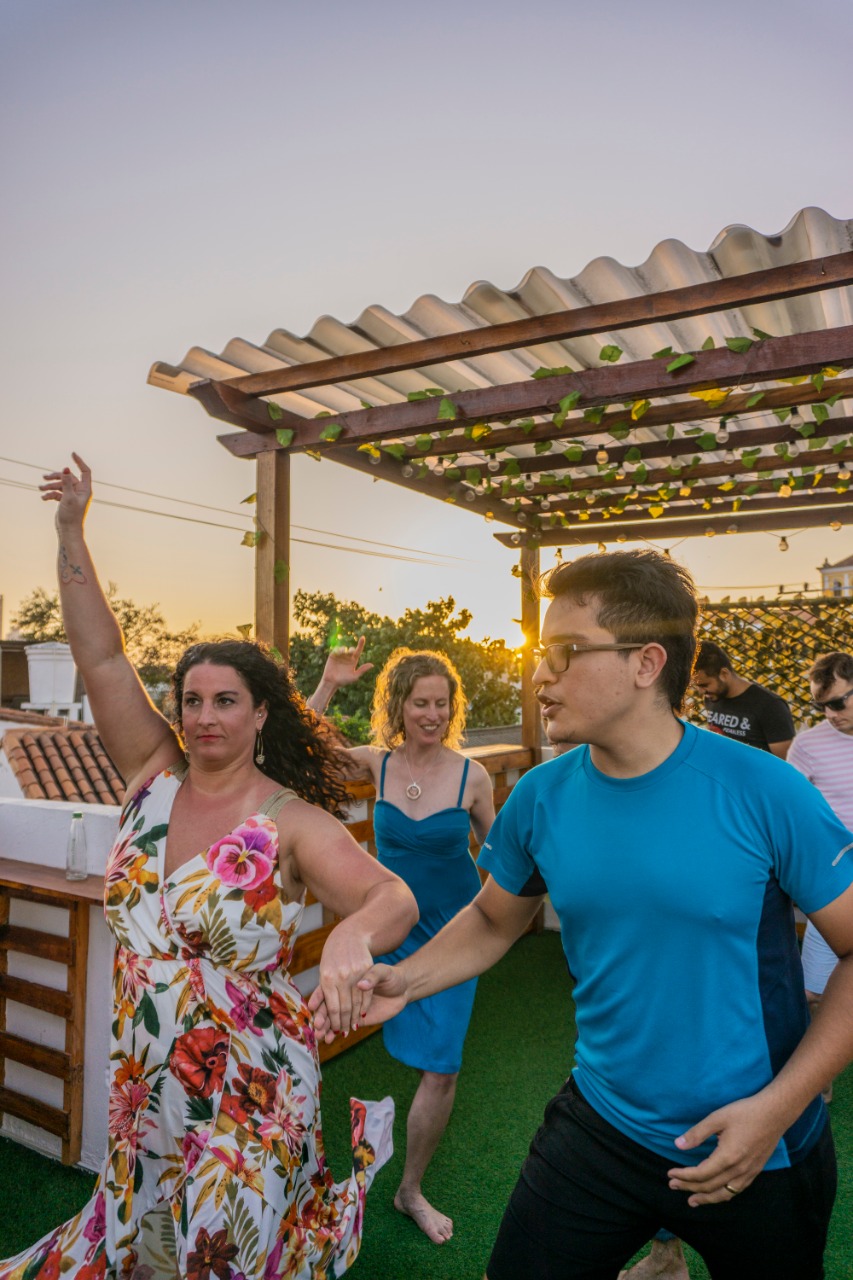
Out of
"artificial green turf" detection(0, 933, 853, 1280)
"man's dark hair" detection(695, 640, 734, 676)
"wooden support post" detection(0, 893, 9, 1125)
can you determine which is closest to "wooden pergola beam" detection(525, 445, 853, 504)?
"man's dark hair" detection(695, 640, 734, 676)

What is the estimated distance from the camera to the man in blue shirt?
52.2 inches

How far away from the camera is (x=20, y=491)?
31359mm

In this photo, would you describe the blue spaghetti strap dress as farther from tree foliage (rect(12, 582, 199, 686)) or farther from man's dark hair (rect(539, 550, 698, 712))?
tree foliage (rect(12, 582, 199, 686))

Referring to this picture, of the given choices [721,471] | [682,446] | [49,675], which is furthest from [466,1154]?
[49,675]

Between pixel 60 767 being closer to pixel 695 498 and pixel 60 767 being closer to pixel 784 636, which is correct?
pixel 695 498

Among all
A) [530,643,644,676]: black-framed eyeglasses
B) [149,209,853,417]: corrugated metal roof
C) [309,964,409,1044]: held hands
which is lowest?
[309,964,409,1044]: held hands

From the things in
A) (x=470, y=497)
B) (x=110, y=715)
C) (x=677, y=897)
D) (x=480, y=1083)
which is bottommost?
(x=480, y=1083)

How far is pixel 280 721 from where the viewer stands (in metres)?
2.12

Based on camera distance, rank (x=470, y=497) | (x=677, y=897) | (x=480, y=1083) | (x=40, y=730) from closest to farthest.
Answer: (x=677, y=897) < (x=480, y=1083) < (x=470, y=497) < (x=40, y=730)

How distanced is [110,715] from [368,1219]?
185 centimetres

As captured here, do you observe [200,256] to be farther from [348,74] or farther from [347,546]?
[347,546]

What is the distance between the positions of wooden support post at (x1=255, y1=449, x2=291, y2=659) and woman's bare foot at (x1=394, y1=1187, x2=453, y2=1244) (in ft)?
6.80

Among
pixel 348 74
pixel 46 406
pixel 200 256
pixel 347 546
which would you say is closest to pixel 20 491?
pixel 347 546

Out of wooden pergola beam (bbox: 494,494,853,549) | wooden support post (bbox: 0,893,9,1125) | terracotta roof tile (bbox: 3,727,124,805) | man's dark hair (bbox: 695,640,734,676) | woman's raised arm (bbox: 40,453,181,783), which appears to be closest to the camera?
woman's raised arm (bbox: 40,453,181,783)
